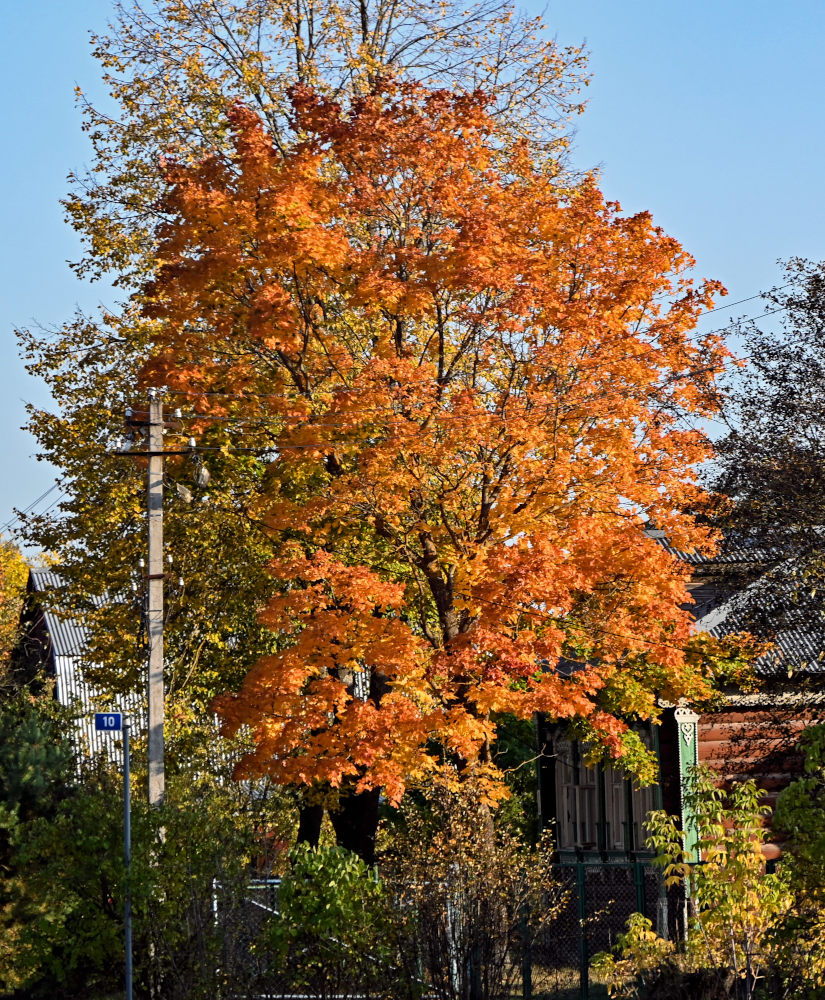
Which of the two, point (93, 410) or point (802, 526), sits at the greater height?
point (93, 410)

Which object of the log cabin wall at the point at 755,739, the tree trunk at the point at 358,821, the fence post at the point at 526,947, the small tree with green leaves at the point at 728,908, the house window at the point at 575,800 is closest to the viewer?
the small tree with green leaves at the point at 728,908

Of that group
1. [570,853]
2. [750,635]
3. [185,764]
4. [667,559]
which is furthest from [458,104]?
[570,853]

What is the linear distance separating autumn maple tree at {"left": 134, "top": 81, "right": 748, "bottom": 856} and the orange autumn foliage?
44 millimetres

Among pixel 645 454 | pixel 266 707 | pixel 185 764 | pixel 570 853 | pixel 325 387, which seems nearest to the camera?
pixel 266 707

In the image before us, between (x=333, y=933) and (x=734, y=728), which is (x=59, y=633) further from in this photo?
(x=333, y=933)

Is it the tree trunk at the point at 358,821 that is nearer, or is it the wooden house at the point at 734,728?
the wooden house at the point at 734,728

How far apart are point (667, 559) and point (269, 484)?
7.62 meters

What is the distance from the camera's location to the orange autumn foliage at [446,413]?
17297mm

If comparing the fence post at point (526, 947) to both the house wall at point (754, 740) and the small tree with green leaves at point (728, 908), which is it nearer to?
Answer: the small tree with green leaves at point (728, 908)


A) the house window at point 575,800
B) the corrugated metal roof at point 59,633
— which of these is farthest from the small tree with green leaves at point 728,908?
the corrugated metal roof at point 59,633

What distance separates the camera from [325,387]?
796 inches

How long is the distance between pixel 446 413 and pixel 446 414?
21 mm

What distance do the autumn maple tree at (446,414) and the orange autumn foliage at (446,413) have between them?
44 mm

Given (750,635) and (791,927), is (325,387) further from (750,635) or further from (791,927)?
(791,927)
